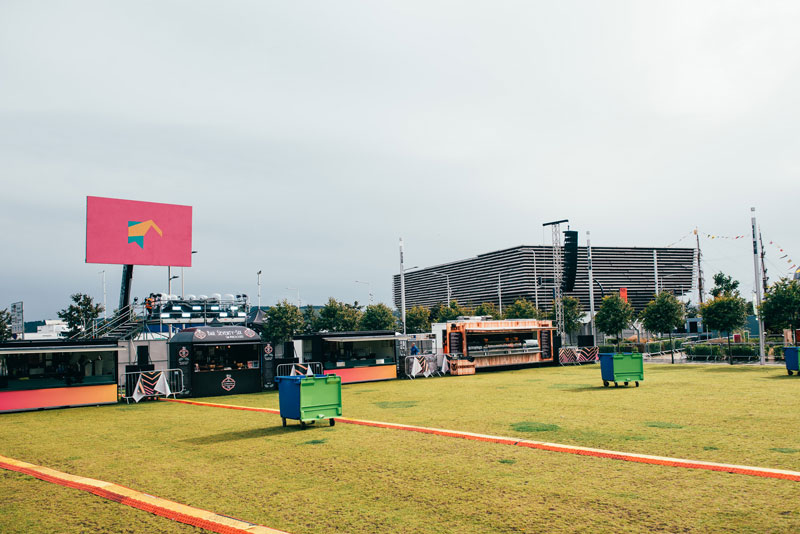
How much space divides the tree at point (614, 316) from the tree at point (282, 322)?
3133 centimetres

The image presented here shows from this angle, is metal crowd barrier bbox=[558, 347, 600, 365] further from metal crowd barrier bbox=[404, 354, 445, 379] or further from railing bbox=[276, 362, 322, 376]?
railing bbox=[276, 362, 322, 376]

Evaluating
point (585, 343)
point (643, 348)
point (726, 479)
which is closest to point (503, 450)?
point (726, 479)

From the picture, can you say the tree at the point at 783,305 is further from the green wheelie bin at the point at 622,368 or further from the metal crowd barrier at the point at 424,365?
the metal crowd barrier at the point at 424,365

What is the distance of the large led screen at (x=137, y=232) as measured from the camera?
2792 cm

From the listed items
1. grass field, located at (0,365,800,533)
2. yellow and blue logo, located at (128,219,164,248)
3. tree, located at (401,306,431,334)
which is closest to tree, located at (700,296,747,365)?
grass field, located at (0,365,800,533)

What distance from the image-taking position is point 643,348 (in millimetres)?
42750

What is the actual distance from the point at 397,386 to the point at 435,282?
Answer: 328ft

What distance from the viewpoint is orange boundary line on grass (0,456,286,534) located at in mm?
5668

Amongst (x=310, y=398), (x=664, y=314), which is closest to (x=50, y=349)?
(x=310, y=398)

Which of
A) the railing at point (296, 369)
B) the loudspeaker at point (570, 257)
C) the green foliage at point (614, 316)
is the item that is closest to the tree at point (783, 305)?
the loudspeaker at point (570, 257)

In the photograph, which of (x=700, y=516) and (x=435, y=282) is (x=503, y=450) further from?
(x=435, y=282)

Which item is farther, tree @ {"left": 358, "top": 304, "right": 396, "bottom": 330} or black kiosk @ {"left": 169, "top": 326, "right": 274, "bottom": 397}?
tree @ {"left": 358, "top": 304, "right": 396, "bottom": 330}

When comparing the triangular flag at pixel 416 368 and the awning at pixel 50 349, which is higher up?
the awning at pixel 50 349

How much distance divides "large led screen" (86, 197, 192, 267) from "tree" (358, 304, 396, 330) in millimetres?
39606
